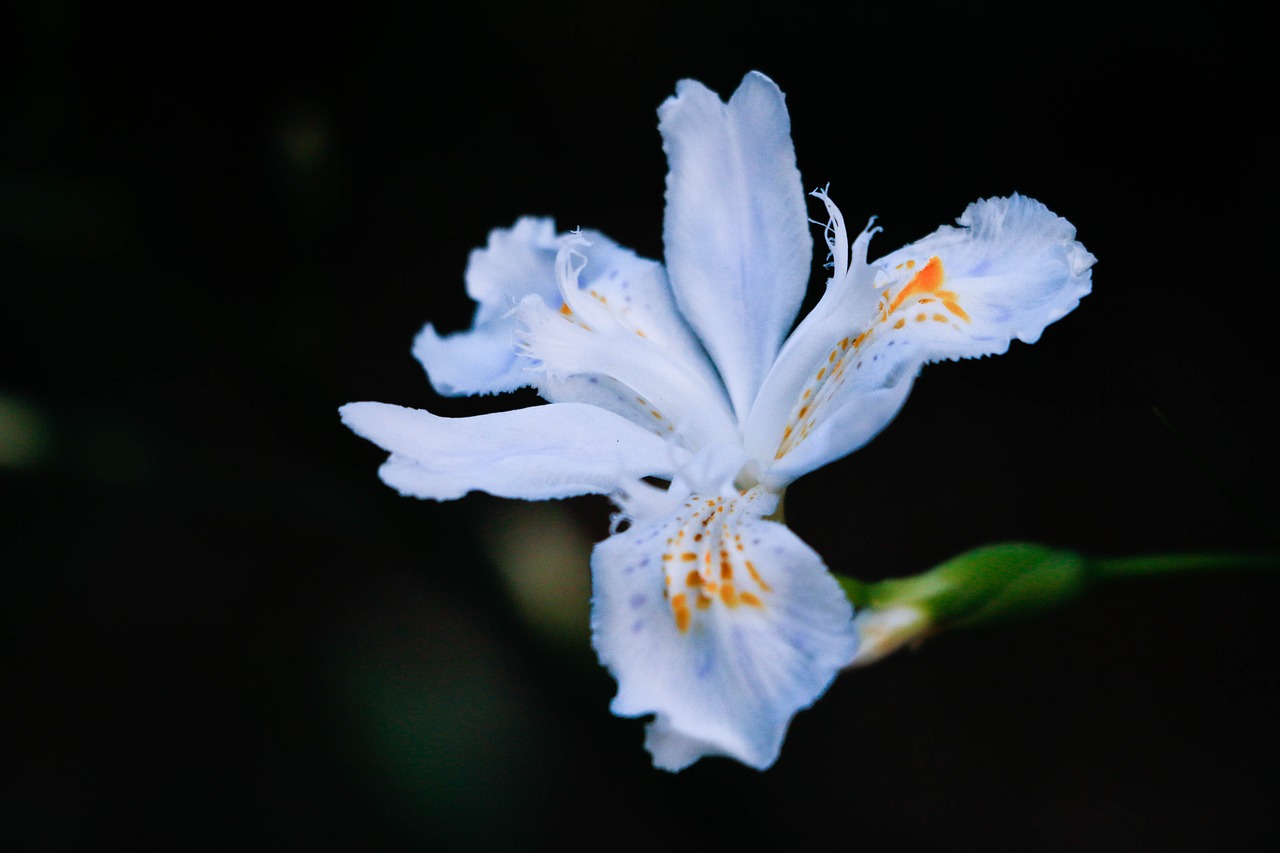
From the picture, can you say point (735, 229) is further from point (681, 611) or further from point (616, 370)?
point (681, 611)

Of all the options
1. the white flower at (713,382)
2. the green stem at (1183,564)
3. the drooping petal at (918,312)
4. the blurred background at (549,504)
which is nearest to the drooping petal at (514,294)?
the white flower at (713,382)

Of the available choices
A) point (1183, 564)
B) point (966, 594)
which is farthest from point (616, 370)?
point (1183, 564)

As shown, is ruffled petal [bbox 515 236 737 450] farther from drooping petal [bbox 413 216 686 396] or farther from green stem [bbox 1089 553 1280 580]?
green stem [bbox 1089 553 1280 580]

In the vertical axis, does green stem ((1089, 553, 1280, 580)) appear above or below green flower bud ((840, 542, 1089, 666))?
below

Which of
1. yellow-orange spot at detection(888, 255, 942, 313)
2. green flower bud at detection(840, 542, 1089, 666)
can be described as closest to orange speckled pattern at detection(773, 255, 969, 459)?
yellow-orange spot at detection(888, 255, 942, 313)

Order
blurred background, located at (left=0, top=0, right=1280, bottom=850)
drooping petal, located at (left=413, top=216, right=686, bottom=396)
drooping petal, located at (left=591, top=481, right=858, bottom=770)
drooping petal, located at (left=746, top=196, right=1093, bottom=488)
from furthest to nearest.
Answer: blurred background, located at (left=0, top=0, right=1280, bottom=850), drooping petal, located at (left=413, top=216, right=686, bottom=396), drooping petal, located at (left=746, top=196, right=1093, bottom=488), drooping petal, located at (left=591, top=481, right=858, bottom=770)

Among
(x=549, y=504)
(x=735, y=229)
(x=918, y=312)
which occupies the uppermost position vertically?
(x=549, y=504)
